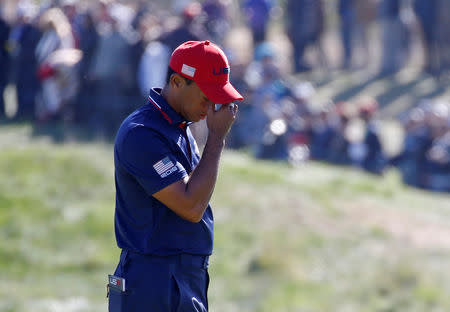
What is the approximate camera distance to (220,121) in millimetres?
3422

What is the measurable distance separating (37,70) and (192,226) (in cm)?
978

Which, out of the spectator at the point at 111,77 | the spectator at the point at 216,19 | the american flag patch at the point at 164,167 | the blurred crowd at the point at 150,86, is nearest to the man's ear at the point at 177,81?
the american flag patch at the point at 164,167

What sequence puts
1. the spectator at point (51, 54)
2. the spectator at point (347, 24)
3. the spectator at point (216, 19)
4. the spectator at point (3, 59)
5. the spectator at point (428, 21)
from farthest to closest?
1. the spectator at point (347, 24)
2. the spectator at point (428, 21)
3. the spectator at point (3, 59)
4. the spectator at point (216, 19)
5. the spectator at point (51, 54)

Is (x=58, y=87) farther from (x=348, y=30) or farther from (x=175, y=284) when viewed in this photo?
(x=175, y=284)

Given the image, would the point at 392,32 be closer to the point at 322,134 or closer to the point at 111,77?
the point at 322,134

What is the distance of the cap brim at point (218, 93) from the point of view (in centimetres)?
342

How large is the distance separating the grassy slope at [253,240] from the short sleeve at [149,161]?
13.0 ft

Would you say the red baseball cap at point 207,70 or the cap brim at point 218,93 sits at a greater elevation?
the red baseball cap at point 207,70

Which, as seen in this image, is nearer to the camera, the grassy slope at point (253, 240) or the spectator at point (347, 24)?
the grassy slope at point (253, 240)

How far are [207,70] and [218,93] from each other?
11 cm

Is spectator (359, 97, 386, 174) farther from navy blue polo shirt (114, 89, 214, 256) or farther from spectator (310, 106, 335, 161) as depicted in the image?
navy blue polo shirt (114, 89, 214, 256)

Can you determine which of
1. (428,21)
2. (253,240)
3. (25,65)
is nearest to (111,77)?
(25,65)

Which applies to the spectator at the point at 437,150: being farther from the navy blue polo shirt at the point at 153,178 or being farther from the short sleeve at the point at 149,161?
the short sleeve at the point at 149,161

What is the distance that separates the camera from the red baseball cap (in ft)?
11.3
